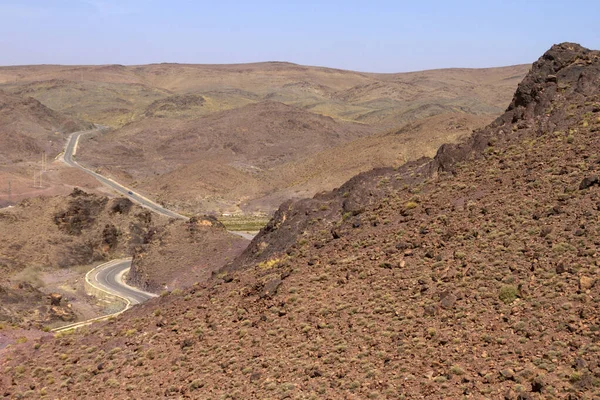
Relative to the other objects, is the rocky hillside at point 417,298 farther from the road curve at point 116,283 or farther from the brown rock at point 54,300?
the road curve at point 116,283

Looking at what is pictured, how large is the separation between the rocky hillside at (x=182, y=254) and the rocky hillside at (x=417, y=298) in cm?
2215

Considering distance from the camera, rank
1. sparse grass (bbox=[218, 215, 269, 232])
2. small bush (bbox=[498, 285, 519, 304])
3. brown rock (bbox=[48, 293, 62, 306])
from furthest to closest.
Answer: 1. sparse grass (bbox=[218, 215, 269, 232])
2. brown rock (bbox=[48, 293, 62, 306])
3. small bush (bbox=[498, 285, 519, 304])

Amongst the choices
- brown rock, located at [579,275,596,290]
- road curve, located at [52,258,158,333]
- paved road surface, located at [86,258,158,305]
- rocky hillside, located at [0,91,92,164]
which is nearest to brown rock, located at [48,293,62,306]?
road curve, located at [52,258,158,333]

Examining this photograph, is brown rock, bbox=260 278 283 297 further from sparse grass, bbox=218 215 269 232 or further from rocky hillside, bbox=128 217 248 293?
sparse grass, bbox=218 215 269 232

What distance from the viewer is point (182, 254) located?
58.6m

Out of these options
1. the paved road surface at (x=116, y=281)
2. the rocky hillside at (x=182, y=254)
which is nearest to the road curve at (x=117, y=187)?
the paved road surface at (x=116, y=281)

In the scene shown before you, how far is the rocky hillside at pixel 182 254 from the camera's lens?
182 feet

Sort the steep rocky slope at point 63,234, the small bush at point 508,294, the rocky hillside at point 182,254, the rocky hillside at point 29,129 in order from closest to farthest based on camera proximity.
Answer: the small bush at point 508,294 → the rocky hillside at point 182,254 → the steep rocky slope at point 63,234 → the rocky hillside at point 29,129

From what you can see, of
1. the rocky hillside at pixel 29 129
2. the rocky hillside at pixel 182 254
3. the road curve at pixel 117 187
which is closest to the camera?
the rocky hillside at pixel 182 254

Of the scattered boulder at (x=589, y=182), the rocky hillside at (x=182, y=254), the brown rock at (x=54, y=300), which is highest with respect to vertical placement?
A: the scattered boulder at (x=589, y=182)

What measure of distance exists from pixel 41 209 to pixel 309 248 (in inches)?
1898

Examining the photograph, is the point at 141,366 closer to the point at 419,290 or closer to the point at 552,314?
the point at 419,290

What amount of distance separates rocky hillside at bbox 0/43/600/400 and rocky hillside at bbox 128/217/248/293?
2215 cm

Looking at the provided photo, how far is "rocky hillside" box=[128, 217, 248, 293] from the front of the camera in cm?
5556
